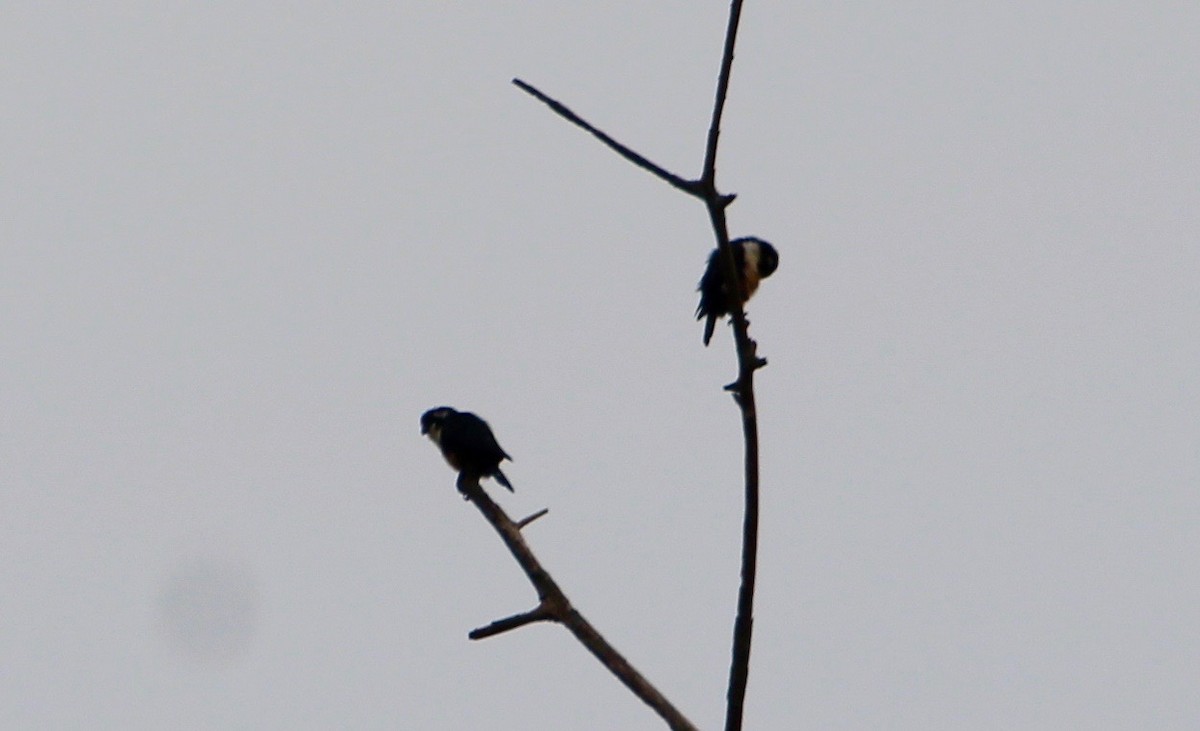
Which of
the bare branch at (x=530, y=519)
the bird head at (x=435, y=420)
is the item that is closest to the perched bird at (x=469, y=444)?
the bird head at (x=435, y=420)

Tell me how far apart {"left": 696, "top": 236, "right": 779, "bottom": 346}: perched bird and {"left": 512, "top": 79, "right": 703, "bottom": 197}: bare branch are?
Answer: 251 inches

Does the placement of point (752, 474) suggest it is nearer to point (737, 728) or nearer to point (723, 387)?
point (723, 387)

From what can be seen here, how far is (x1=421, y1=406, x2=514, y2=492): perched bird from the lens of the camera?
31.1 feet

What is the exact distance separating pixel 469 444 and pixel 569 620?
16.1 feet

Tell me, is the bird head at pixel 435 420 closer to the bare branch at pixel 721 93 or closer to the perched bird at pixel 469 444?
the perched bird at pixel 469 444

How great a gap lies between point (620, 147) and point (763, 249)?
25.2 ft

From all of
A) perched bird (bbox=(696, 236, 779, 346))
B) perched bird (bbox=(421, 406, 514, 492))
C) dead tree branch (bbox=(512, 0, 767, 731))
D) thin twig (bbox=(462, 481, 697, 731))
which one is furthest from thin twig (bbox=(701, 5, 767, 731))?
perched bird (bbox=(696, 236, 779, 346))

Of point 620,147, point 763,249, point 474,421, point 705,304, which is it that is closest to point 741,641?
point 620,147

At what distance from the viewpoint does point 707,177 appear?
3.71 m

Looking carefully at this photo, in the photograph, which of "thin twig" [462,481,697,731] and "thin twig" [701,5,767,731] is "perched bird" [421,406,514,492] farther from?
"thin twig" [701,5,767,731]

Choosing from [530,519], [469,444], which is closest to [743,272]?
[469,444]

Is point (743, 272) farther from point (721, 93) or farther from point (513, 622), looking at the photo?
point (721, 93)

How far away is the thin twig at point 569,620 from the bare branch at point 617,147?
150cm

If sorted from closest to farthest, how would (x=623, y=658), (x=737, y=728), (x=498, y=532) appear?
(x=737, y=728)
(x=623, y=658)
(x=498, y=532)
